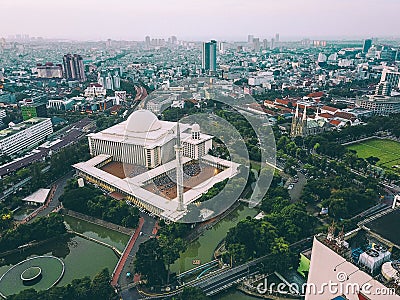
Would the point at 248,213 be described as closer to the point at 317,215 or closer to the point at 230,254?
the point at 317,215

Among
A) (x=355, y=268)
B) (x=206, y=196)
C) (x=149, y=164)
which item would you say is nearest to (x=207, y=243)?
(x=206, y=196)

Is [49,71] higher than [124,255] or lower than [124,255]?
higher

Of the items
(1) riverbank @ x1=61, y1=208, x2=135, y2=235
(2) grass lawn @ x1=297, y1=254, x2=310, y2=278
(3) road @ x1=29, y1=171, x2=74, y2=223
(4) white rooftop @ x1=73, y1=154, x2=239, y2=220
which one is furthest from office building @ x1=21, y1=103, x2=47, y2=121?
(2) grass lawn @ x1=297, y1=254, x2=310, y2=278

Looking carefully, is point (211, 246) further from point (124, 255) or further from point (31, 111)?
→ point (31, 111)

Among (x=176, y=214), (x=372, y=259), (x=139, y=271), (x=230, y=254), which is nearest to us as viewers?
(x=372, y=259)

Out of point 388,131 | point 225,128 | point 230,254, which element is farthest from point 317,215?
point 388,131

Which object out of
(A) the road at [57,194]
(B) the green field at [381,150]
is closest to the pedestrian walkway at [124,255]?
(A) the road at [57,194]

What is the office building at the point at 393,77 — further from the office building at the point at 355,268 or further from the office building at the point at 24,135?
the office building at the point at 355,268
